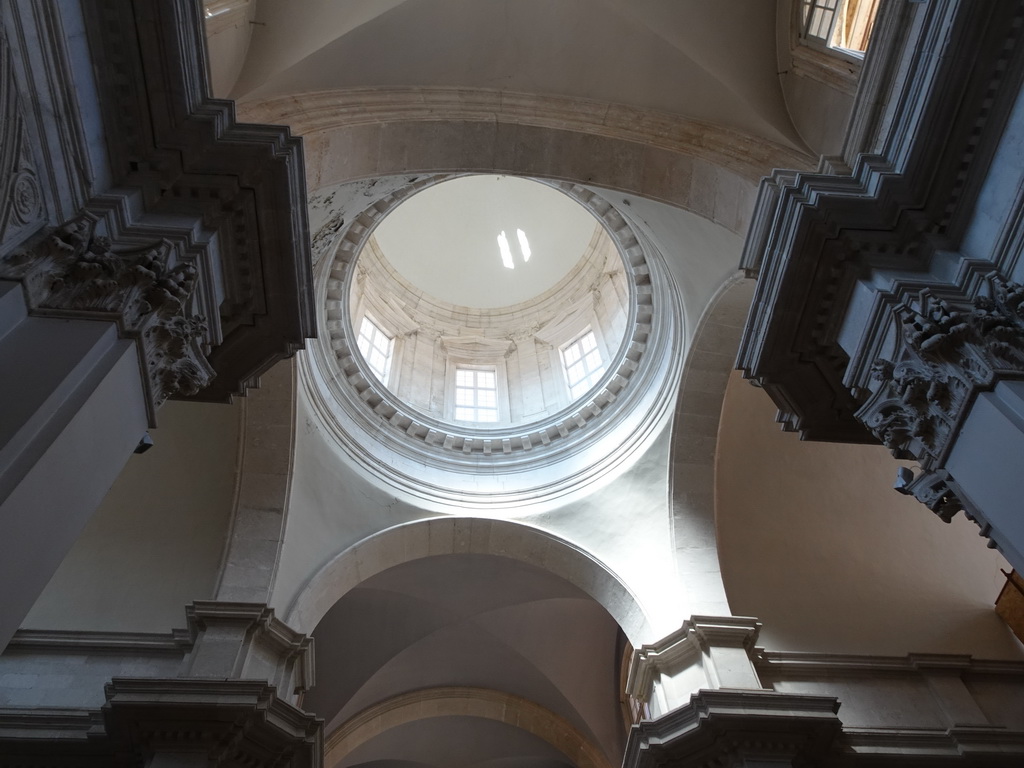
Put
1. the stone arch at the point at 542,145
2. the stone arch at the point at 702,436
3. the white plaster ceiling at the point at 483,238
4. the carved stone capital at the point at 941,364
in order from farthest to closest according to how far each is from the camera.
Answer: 1. the white plaster ceiling at the point at 483,238
2. the stone arch at the point at 702,436
3. the stone arch at the point at 542,145
4. the carved stone capital at the point at 941,364

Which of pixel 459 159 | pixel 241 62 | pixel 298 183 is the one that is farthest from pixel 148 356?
pixel 459 159

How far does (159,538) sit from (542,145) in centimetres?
698

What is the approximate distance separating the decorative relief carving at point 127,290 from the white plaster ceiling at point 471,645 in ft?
27.4

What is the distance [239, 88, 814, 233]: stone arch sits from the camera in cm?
711

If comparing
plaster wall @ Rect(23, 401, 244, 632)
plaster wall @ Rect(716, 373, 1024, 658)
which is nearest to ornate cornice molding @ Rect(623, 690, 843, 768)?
plaster wall @ Rect(716, 373, 1024, 658)

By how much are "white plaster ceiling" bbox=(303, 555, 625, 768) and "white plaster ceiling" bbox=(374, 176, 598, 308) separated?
25.4 feet

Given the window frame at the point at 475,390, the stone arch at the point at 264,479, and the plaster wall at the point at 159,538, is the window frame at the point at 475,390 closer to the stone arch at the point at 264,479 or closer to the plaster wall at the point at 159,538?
the stone arch at the point at 264,479

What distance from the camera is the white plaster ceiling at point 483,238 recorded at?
18.5 metres

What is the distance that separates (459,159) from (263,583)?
5402 millimetres

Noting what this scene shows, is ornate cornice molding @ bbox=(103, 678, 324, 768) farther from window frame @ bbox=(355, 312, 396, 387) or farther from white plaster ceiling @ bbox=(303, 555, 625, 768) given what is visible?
window frame @ bbox=(355, 312, 396, 387)

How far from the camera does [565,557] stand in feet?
36.1

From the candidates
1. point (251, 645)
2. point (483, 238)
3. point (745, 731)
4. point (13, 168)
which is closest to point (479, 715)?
point (251, 645)

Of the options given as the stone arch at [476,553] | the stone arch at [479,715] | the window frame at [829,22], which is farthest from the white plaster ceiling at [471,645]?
the window frame at [829,22]

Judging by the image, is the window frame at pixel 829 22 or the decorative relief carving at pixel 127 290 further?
the window frame at pixel 829 22
